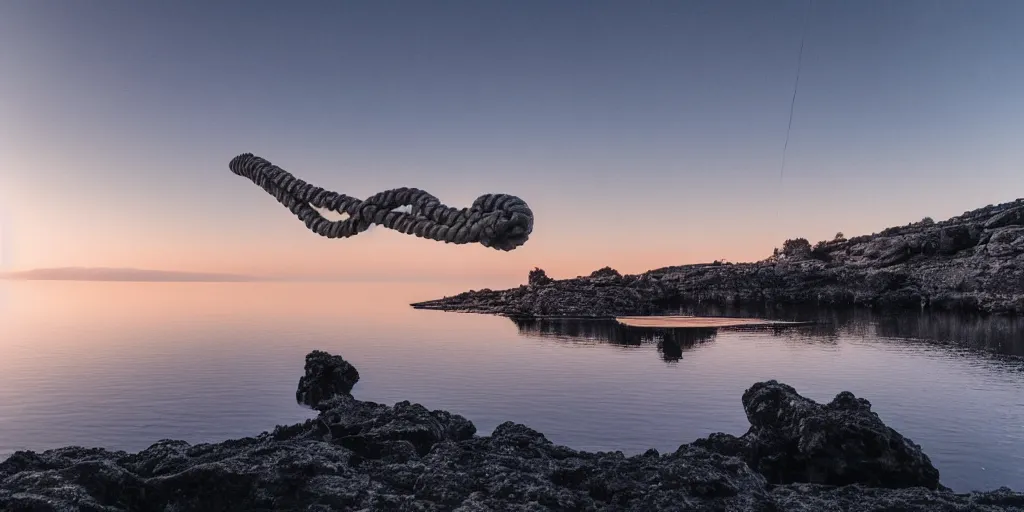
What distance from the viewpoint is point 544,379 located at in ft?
95.2

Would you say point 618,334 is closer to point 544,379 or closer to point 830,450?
point 544,379

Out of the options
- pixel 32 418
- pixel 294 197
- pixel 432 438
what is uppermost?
pixel 294 197

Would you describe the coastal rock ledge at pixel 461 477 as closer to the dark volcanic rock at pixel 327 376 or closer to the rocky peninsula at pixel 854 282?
the dark volcanic rock at pixel 327 376

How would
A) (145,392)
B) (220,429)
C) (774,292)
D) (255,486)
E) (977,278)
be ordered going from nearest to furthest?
(255,486) → (220,429) → (145,392) → (977,278) → (774,292)

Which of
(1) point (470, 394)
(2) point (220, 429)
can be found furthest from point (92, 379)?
(1) point (470, 394)

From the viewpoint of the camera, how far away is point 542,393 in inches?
1007

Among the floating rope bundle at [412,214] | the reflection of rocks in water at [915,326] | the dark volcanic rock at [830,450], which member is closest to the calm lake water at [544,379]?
the reflection of rocks in water at [915,326]

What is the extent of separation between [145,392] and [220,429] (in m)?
7.52

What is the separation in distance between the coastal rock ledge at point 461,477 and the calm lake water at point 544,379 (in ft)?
19.4

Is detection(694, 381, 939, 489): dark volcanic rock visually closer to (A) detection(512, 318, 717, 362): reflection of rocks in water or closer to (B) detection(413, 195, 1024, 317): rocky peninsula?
(A) detection(512, 318, 717, 362): reflection of rocks in water

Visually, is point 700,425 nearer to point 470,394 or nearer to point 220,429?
point 470,394

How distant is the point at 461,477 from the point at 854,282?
263 feet

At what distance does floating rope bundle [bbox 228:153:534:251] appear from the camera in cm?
502

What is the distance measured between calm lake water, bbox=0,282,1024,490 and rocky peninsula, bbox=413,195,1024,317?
12.6m
